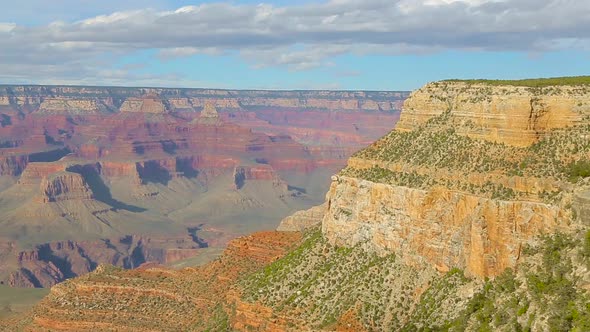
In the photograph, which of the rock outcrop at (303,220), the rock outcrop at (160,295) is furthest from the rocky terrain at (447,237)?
the rock outcrop at (303,220)

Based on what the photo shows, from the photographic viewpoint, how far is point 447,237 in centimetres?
4988

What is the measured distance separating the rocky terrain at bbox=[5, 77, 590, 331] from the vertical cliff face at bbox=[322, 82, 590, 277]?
9 cm

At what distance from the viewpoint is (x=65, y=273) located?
18138 cm

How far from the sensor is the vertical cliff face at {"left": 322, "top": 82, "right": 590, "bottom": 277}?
148ft

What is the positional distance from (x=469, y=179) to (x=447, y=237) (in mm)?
3923

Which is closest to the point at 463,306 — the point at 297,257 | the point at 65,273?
the point at 297,257

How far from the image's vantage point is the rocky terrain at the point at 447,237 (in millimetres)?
41781

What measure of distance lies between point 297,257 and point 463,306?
20081 millimetres

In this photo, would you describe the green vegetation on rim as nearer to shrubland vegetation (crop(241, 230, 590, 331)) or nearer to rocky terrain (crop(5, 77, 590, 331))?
rocky terrain (crop(5, 77, 590, 331))

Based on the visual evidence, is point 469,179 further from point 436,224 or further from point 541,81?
A: point 541,81

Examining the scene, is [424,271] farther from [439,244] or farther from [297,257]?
[297,257]

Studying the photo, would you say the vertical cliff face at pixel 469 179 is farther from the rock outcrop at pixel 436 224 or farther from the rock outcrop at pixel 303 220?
the rock outcrop at pixel 303 220

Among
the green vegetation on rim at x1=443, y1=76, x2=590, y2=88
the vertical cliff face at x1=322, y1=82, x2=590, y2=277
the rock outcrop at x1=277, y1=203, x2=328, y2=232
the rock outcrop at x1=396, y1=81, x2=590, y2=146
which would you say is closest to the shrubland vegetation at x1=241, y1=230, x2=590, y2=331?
the vertical cliff face at x1=322, y1=82, x2=590, y2=277

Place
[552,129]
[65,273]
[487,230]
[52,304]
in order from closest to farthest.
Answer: [487,230], [552,129], [52,304], [65,273]
